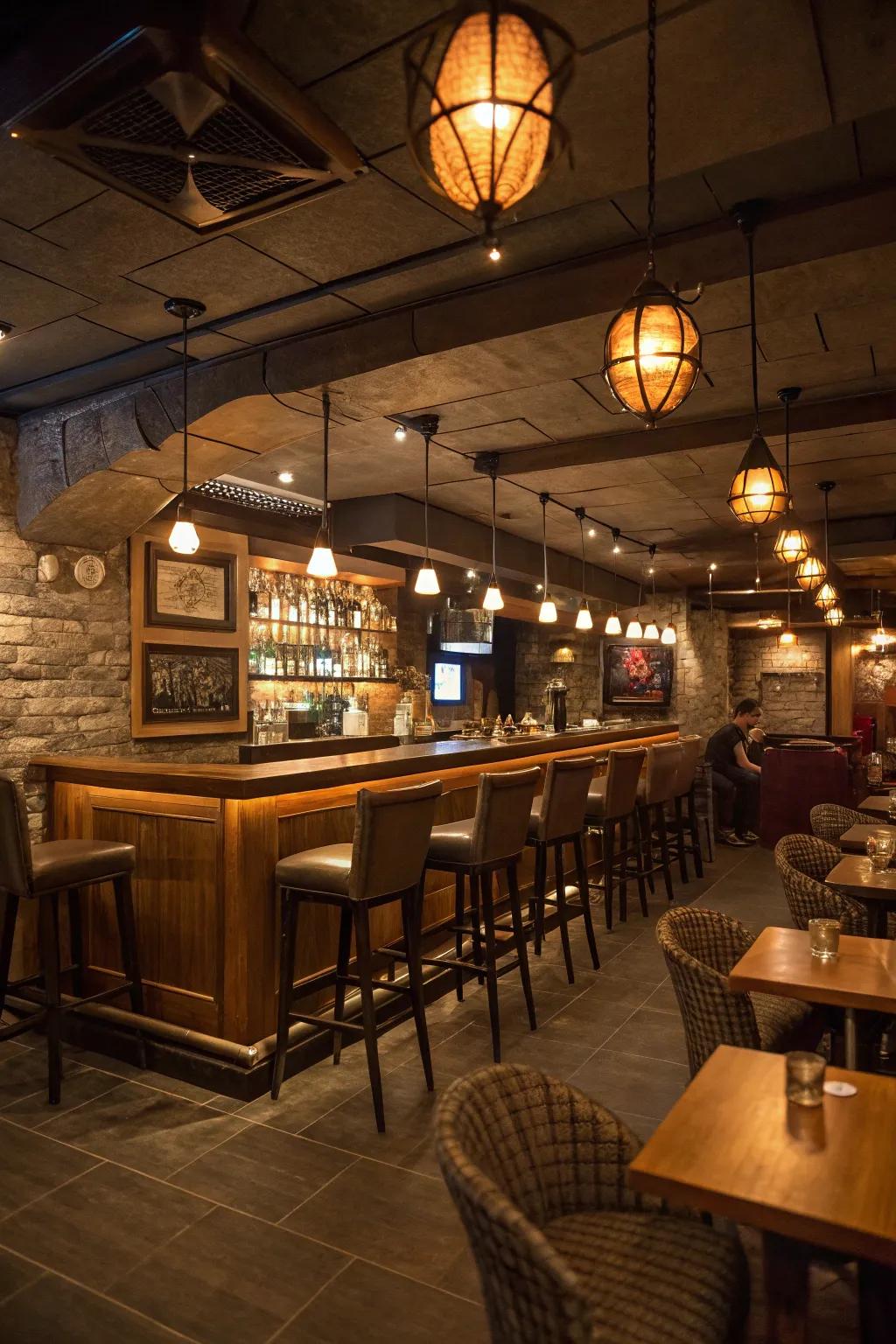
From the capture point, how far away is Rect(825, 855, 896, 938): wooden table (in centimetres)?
308

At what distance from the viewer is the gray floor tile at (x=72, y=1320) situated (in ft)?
6.71

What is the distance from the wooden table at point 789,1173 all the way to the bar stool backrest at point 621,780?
3715 mm

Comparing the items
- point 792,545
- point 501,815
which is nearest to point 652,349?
point 501,815

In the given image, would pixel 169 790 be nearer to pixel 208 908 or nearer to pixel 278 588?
pixel 208 908

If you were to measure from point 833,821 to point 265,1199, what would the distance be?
12.0 feet

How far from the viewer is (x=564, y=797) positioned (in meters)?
4.57

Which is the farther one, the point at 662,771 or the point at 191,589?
the point at 662,771

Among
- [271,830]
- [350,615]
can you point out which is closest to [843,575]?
[350,615]

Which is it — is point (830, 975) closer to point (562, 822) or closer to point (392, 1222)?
point (392, 1222)

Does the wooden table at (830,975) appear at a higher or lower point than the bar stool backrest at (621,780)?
lower

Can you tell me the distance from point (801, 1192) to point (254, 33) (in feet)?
8.64

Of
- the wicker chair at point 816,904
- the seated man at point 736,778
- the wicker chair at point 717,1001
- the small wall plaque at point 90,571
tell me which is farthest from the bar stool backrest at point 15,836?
the seated man at point 736,778

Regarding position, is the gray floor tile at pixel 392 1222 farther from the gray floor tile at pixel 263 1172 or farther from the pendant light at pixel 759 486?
the pendant light at pixel 759 486

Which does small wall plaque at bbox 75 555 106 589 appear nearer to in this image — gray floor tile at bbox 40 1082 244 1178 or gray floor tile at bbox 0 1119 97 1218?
gray floor tile at bbox 40 1082 244 1178
